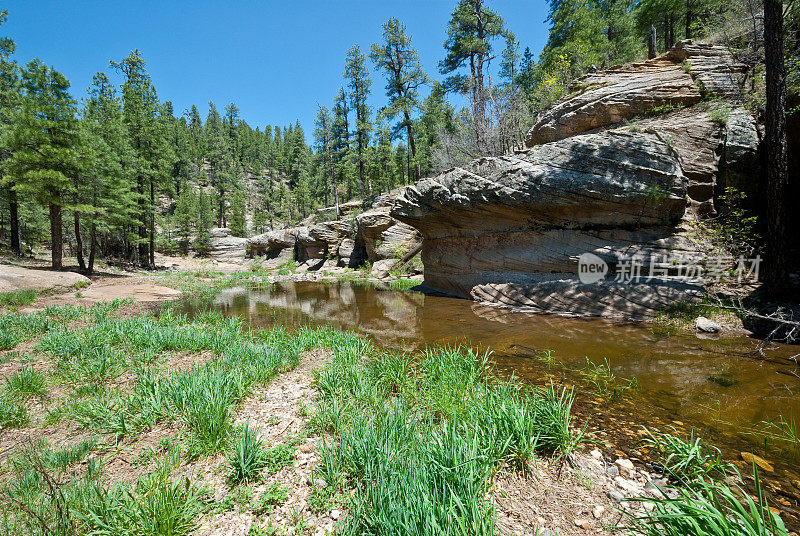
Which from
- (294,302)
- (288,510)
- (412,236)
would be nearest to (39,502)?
(288,510)

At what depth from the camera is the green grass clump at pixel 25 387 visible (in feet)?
15.8

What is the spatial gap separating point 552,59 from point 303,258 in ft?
113

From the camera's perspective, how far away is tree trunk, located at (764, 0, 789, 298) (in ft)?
25.8

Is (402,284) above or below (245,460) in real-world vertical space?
above

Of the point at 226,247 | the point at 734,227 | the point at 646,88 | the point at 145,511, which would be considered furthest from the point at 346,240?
the point at 145,511

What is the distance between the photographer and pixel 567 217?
42.2ft

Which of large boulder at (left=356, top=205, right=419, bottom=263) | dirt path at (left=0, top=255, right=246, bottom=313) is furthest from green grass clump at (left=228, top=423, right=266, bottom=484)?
large boulder at (left=356, top=205, right=419, bottom=263)

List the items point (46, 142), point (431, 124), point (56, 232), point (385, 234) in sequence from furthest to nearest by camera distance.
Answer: point (431, 124)
point (385, 234)
point (56, 232)
point (46, 142)

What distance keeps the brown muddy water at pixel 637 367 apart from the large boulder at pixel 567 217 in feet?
4.87

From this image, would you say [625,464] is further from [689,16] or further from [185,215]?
[185,215]

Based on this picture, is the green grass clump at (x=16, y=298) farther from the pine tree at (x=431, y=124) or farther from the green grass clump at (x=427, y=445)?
the pine tree at (x=431, y=124)

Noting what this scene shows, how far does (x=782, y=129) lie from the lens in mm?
7965

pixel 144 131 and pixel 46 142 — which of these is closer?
pixel 46 142

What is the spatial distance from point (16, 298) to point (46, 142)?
12.5 m
